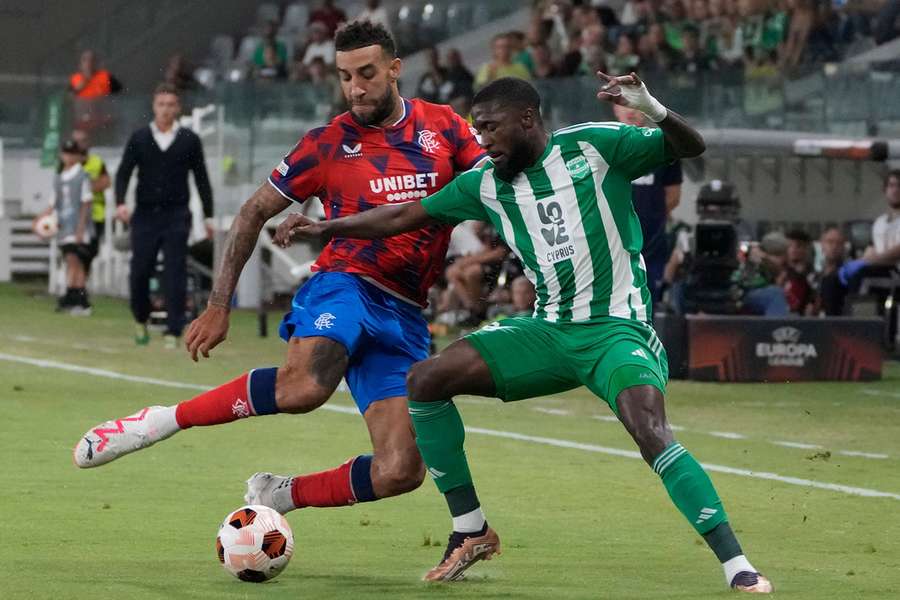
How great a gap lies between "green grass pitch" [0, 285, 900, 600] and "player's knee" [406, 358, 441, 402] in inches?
26.4

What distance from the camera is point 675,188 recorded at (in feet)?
48.5

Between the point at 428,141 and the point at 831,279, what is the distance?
10.6 metres

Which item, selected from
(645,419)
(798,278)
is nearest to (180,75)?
(798,278)

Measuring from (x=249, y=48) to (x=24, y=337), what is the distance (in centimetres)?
1765

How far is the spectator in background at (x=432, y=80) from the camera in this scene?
2542cm

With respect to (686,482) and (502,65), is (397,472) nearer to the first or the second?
(686,482)

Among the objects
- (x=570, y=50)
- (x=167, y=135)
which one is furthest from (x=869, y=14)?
(x=167, y=135)

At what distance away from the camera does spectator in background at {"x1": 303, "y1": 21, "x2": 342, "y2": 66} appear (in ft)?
105

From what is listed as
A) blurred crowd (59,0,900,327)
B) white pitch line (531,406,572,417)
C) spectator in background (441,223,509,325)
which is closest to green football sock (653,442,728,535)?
white pitch line (531,406,572,417)

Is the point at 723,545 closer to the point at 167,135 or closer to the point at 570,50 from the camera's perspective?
the point at 167,135

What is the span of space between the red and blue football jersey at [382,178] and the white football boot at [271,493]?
879 mm

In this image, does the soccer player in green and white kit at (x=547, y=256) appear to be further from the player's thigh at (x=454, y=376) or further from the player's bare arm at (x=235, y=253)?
the player's bare arm at (x=235, y=253)

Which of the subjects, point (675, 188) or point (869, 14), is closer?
point (675, 188)

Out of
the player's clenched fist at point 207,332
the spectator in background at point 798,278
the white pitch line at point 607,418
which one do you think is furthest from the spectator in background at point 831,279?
the player's clenched fist at point 207,332
